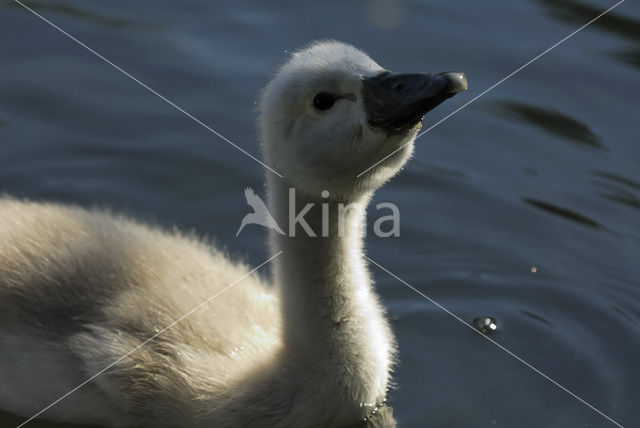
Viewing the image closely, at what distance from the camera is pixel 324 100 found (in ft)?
14.3

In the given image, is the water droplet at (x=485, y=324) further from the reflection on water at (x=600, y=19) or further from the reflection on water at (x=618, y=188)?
the reflection on water at (x=600, y=19)

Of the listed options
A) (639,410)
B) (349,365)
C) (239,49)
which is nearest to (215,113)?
(239,49)

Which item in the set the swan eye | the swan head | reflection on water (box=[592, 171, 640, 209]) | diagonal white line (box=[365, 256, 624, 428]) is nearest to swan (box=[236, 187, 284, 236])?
diagonal white line (box=[365, 256, 624, 428])

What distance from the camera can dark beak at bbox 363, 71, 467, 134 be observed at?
13.4 ft

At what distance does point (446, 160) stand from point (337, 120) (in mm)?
2374

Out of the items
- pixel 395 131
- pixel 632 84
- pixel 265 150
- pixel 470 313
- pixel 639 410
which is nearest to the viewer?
pixel 395 131

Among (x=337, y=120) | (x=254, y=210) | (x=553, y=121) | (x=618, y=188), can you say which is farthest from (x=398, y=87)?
(x=553, y=121)

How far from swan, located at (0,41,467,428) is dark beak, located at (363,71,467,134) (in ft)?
0.03

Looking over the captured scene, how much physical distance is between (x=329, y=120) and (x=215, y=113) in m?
2.59

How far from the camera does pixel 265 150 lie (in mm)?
4543

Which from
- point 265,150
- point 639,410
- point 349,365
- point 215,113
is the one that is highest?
point 265,150

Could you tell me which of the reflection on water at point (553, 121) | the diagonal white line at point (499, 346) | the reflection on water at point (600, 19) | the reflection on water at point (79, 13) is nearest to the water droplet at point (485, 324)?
the diagonal white line at point (499, 346)

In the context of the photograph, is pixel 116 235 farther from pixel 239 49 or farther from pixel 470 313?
pixel 239 49

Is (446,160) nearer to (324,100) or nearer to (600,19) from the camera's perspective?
(600,19)
